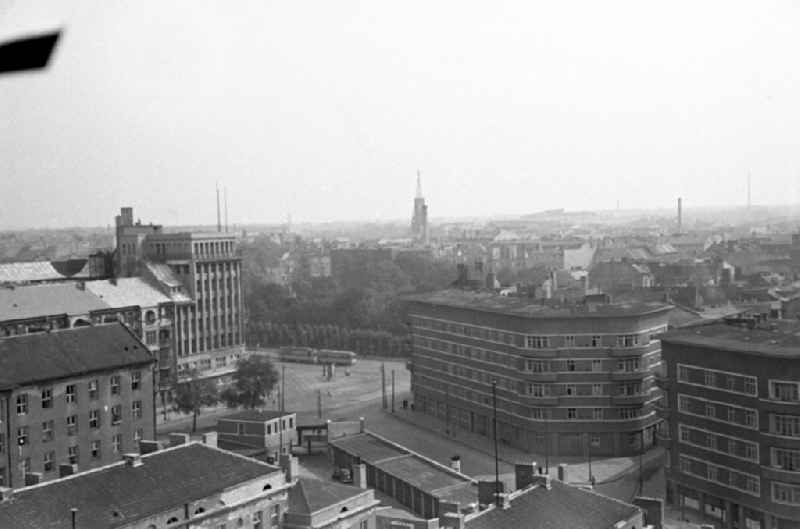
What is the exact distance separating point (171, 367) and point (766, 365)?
110 feet

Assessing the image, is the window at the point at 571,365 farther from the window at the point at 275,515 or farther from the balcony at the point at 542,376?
the window at the point at 275,515

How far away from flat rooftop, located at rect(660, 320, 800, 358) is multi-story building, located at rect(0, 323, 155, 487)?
57.6 ft

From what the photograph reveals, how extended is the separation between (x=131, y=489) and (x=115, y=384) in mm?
13447

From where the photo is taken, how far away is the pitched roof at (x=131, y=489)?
61.8 feet

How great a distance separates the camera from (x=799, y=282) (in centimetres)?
7294

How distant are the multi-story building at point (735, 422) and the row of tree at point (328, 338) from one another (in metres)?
39.5

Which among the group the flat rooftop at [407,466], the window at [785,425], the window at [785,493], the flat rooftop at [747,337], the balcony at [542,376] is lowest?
the window at [785,493]

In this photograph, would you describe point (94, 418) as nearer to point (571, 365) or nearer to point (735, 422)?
point (571, 365)

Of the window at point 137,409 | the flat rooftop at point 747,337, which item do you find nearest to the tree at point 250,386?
the window at point 137,409

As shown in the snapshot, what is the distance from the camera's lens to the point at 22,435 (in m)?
30.2

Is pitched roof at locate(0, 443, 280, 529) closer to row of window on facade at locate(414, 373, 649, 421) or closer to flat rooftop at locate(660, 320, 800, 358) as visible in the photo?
flat rooftop at locate(660, 320, 800, 358)

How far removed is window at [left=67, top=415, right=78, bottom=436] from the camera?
31.7m

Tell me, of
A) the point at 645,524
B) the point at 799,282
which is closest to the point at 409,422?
the point at 645,524

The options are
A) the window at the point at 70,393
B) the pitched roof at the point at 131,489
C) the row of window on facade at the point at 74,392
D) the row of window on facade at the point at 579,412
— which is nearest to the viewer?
the pitched roof at the point at 131,489
